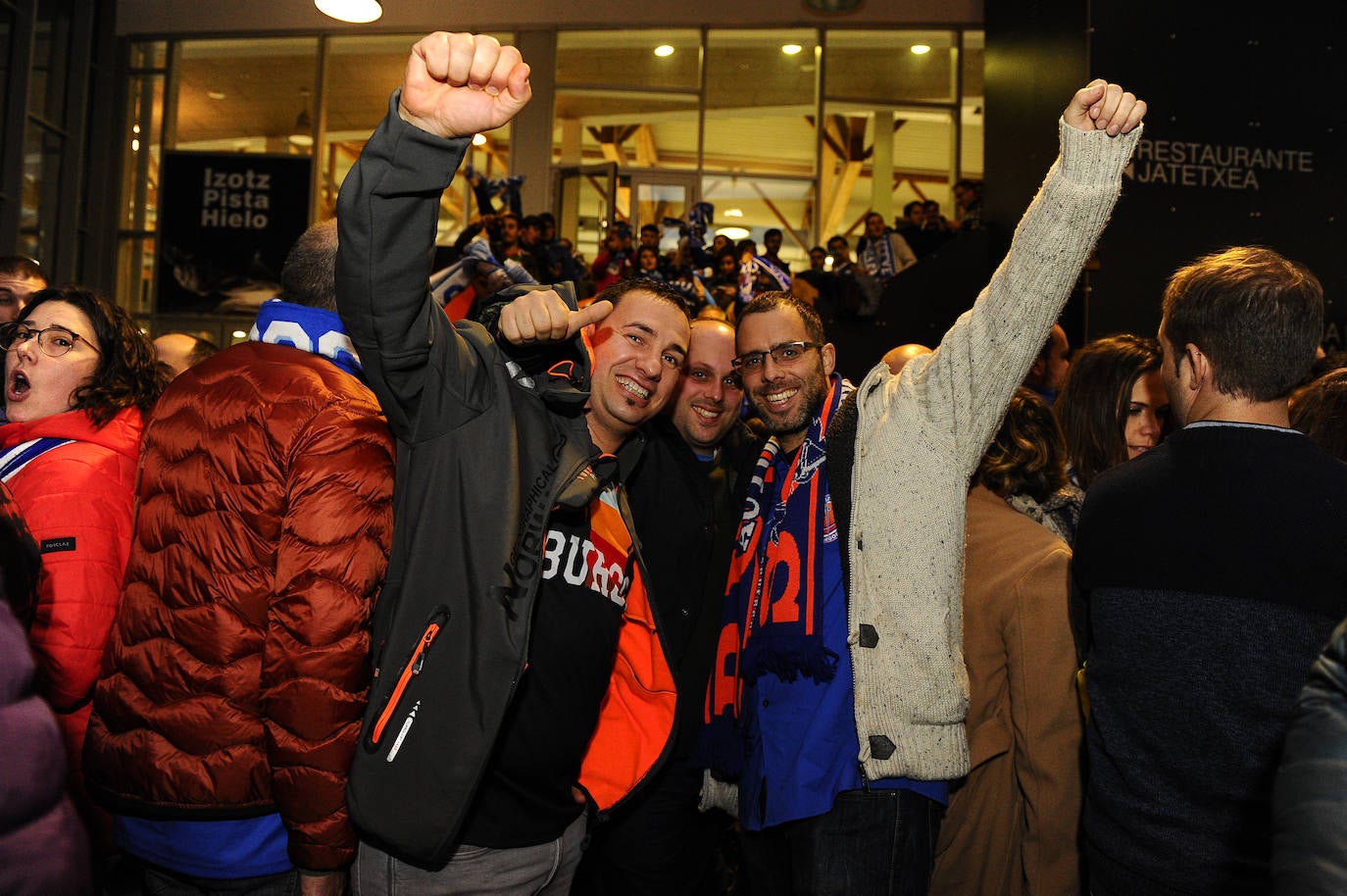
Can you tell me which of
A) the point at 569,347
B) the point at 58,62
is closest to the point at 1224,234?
the point at 569,347

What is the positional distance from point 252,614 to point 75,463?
0.67 m

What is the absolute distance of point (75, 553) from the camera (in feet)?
6.82

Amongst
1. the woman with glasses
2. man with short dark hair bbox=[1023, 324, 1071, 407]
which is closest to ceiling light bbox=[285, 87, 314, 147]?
man with short dark hair bbox=[1023, 324, 1071, 407]

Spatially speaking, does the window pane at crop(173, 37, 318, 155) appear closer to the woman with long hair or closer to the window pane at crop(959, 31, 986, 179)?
Result: the window pane at crop(959, 31, 986, 179)

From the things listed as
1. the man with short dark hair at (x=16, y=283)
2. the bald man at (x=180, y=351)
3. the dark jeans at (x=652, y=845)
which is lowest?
the dark jeans at (x=652, y=845)

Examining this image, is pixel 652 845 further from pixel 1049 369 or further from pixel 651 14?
pixel 651 14

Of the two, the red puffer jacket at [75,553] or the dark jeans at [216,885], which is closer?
the dark jeans at [216,885]

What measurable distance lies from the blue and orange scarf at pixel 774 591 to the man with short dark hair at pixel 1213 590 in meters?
0.64

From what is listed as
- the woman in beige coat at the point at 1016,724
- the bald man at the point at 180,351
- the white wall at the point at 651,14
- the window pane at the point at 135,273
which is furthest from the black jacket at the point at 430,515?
the window pane at the point at 135,273

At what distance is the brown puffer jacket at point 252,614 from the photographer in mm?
1775

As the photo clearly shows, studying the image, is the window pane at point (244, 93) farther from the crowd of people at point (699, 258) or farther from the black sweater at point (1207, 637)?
the black sweater at point (1207, 637)

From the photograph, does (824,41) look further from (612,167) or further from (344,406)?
(344,406)

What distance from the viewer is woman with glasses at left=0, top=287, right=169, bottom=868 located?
2053mm

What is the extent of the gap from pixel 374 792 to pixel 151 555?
2.21 ft
